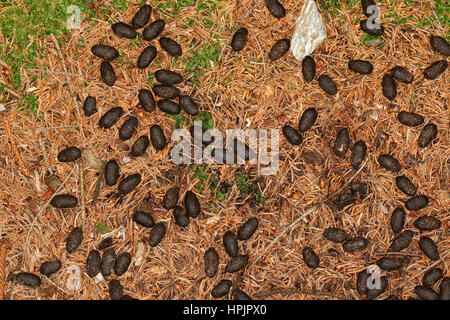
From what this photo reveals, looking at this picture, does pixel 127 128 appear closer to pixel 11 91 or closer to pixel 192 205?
pixel 192 205

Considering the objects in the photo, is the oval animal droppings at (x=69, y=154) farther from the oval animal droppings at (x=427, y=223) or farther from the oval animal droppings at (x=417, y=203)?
the oval animal droppings at (x=427, y=223)

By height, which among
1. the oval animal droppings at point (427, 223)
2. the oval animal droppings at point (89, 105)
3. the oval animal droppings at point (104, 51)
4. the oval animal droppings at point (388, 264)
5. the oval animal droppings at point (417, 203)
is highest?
the oval animal droppings at point (104, 51)

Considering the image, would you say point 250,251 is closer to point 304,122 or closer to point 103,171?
point 304,122

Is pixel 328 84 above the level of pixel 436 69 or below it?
below

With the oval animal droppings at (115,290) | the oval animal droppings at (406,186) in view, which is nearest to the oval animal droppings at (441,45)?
the oval animal droppings at (406,186)

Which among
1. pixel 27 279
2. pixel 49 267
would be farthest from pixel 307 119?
pixel 27 279

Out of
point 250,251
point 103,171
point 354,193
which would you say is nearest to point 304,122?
point 354,193
